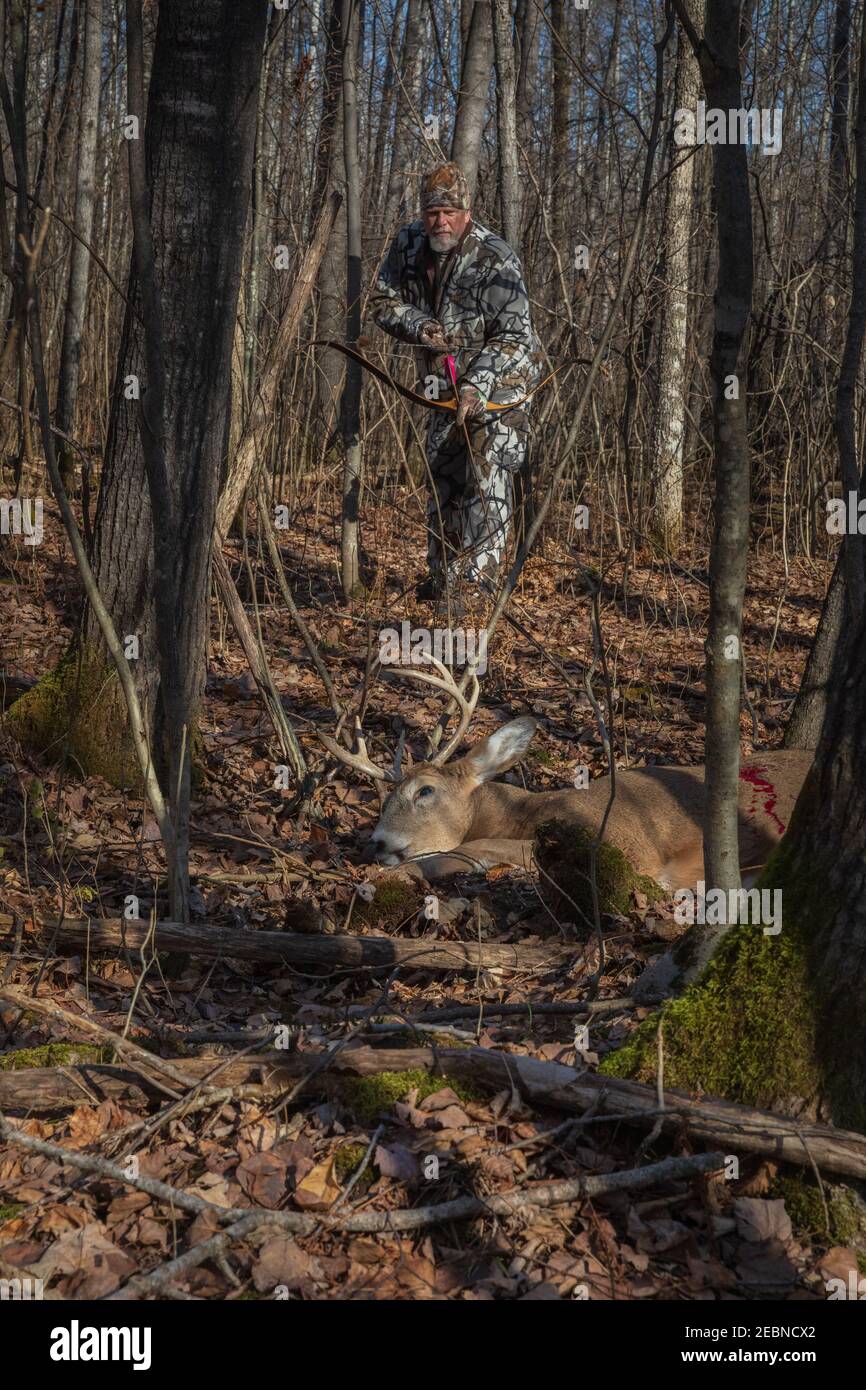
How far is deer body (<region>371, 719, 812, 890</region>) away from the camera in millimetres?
5457

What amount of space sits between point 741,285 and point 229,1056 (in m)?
2.39

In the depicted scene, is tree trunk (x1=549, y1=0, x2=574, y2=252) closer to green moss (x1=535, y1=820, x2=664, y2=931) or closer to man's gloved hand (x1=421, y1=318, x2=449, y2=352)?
man's gloved hand (x1=421, y1=318, x2=449, y2=352)

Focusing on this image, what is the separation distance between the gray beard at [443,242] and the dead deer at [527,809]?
136 inches

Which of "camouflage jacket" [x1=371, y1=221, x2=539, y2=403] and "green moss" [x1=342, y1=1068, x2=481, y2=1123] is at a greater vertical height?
"camouflage jacket" [x1=371, y1=221, x2=539, y2=403]

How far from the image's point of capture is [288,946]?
4410 mm

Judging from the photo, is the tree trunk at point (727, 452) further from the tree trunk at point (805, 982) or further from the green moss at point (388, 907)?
the green moss at point (388, 907)

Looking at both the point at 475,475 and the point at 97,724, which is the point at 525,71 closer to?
the point at 475,475

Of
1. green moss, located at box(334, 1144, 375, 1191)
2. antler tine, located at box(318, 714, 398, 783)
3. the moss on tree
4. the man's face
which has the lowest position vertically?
the moss on tree

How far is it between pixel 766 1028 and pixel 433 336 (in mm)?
6164

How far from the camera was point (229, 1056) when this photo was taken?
3.34 meters

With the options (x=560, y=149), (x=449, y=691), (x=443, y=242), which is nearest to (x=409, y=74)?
(x=560, y=149)

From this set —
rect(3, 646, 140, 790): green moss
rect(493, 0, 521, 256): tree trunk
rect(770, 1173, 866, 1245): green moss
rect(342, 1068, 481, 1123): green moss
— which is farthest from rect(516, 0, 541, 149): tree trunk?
rect(770, 1173, 866, 1245): green moss

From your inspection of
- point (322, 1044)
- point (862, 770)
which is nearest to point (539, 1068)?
point (322, 1044)

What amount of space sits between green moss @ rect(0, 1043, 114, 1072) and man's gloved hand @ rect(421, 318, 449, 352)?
579 centimetres
